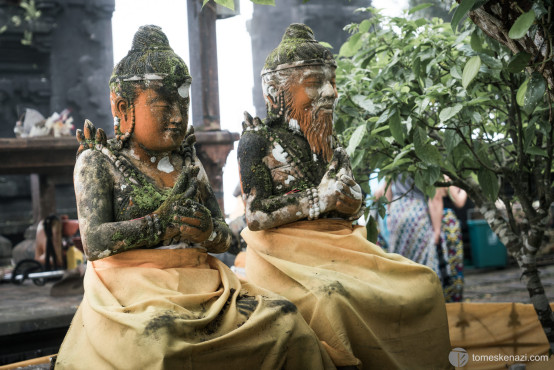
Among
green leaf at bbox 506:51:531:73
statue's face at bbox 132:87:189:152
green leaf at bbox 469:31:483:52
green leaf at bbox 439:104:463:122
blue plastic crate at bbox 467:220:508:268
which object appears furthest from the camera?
blue plastic crate at bbox 467:220:508:268

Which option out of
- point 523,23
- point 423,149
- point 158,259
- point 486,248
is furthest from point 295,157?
point 486,248

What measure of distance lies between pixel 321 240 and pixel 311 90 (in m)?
0.80

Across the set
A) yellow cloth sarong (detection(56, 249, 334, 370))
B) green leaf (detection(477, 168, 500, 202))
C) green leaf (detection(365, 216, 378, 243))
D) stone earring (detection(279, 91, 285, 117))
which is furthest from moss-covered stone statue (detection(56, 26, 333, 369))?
green leaf (detection(477, 168, 500, 202))

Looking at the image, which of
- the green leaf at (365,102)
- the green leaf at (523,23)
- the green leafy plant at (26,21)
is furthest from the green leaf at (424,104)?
the green leafy plant at (26,21)

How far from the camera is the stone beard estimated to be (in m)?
3.78

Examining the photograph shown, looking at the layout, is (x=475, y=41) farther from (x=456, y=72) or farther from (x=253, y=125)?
(x=253, y=125)

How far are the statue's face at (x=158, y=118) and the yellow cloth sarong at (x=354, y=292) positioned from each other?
80 cm

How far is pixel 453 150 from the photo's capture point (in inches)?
160

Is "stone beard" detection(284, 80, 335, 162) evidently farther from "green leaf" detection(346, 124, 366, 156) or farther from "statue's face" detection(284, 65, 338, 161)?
"green leaf" detection(346, 124, 366, 156)

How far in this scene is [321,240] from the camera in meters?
3.61

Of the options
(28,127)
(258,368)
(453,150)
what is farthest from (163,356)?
(28,127)

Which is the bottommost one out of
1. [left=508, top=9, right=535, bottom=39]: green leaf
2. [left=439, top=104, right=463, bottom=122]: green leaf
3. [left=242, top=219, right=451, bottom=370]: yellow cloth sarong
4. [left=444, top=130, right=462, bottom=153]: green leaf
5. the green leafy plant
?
[left=242, top=219, right=451, bottom=370]: yellow cloth sarong

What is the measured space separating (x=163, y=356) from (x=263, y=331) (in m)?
0.45

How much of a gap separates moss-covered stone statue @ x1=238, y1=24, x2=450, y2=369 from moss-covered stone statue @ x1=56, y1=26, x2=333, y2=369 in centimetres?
31
